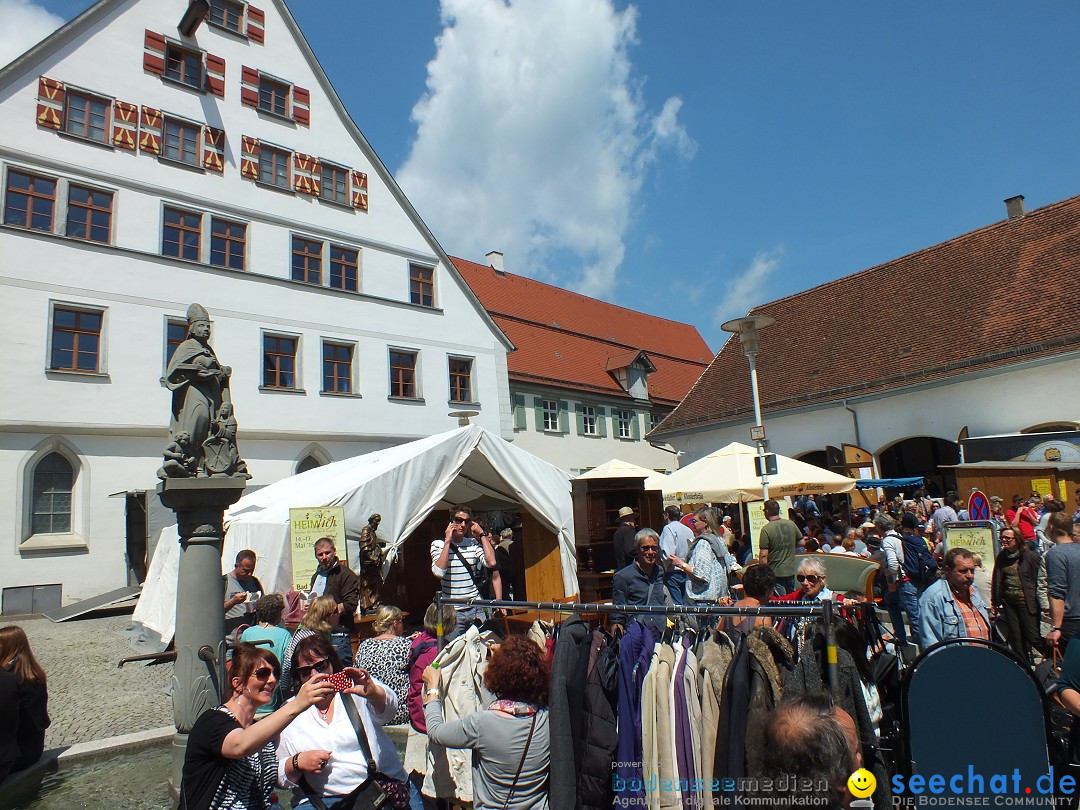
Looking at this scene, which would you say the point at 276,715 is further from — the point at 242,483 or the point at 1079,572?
the point at 1079,572

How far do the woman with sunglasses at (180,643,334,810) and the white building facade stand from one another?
16048 mm

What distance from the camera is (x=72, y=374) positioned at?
17.1m

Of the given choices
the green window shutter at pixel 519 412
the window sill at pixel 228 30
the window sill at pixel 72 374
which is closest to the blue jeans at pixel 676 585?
the window sill at pixel 72 374

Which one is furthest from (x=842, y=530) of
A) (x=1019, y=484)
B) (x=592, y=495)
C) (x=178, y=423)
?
(x=178, y=423)

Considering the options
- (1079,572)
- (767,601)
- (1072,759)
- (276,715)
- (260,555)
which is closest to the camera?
(276,715)

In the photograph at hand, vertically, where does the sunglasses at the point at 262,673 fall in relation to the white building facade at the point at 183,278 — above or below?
below

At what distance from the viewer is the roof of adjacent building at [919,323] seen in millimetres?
20859

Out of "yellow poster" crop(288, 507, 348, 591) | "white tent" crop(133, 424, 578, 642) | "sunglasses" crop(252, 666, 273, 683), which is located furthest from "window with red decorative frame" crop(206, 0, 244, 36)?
"sunglasses" crop(252, 666, 273, 683)

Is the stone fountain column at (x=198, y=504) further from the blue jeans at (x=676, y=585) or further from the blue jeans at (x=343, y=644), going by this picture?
the blue jeans at (x=676, y=585)

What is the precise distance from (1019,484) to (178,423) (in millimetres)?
16041

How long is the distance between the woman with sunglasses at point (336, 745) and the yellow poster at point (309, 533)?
19.3 ft

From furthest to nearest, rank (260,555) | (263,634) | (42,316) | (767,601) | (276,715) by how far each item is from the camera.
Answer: (42,316), (260,555), (263,634), (767,601), (276,715)

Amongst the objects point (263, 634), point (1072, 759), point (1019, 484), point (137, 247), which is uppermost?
point (137, 247)

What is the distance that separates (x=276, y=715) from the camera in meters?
3.05
